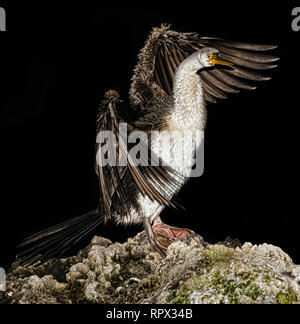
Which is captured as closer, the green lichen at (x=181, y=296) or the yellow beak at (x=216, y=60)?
the green lichen at (x=181, y=296)

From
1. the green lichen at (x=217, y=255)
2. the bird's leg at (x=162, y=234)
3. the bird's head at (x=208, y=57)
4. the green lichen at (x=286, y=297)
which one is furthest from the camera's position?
the bird's leg at (x=162, y=234)

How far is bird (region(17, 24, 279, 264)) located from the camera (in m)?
3.80

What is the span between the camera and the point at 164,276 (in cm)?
381

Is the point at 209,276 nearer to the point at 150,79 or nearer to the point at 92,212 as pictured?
the point at 92,212

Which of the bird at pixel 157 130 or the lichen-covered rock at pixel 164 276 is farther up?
the bird at pixel 157 130

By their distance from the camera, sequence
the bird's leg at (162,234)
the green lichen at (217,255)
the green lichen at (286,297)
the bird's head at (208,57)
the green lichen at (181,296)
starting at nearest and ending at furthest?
the green lichen at (286,297), the green lichen at (181,296), the green lichen at (217,255), the bird's head at (208,57), the bird's leg at (162,234)

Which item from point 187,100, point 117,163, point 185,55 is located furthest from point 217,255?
point 185,55

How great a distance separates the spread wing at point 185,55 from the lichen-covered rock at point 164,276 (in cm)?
127

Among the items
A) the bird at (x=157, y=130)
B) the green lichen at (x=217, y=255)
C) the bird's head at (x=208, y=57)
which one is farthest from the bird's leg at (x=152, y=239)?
the bird's head at (x=208, y=57)

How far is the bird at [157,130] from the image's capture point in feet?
12.5

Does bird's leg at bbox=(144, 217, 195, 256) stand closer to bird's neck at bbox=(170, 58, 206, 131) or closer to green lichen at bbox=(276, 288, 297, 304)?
bird's neck at bbox=(170, 58, 206, 131)

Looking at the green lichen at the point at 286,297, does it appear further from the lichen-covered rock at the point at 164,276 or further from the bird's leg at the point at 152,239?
the bird's leg at the point at 152,239

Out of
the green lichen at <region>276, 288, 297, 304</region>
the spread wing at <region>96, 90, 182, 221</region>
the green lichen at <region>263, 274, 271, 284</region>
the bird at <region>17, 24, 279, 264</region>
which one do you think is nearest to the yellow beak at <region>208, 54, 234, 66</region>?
the bird at <region>17, 24, 279, 264</region>

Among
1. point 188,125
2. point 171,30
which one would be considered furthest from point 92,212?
point 171,30
